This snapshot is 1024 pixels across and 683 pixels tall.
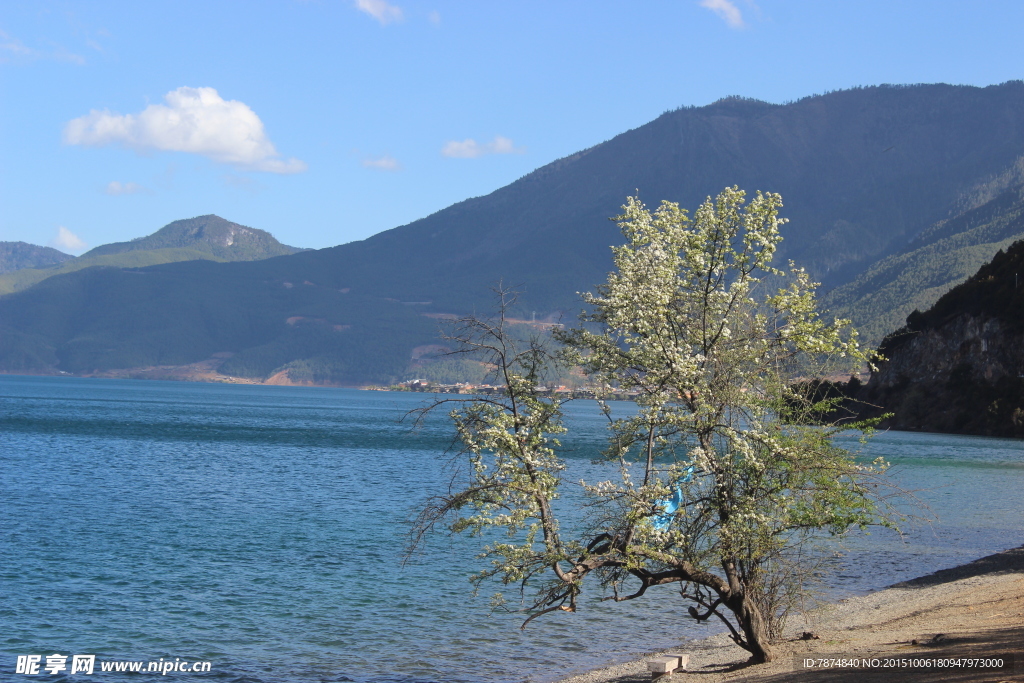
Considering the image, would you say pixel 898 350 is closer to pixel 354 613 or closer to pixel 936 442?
pixel 936 442

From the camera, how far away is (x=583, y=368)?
12.9 metres

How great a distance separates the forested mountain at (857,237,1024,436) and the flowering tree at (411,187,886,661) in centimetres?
7595

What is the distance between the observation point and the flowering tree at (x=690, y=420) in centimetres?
1209

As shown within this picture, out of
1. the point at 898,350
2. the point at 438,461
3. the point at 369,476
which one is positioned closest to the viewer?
the point at 369,476

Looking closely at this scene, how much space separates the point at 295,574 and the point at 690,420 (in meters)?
16.1

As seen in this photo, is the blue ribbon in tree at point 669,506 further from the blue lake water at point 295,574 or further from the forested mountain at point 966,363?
the forested mountain at point 966,363

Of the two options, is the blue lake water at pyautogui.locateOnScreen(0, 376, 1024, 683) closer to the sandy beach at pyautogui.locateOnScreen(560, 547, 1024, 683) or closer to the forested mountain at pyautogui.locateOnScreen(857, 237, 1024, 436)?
the sandy beach at pyautogui.locateOnScreen(560, 547, 1024, 683)

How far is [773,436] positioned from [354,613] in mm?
11947

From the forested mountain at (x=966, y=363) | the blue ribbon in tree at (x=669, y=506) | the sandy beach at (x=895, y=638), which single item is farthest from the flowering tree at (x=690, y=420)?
the forested mountain at (x=966, y=363)

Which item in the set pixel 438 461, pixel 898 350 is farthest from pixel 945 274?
pixel 438 461

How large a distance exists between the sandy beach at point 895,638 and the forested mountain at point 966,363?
221 feet

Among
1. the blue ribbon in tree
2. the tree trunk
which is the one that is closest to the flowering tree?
the blue ribbon in tree

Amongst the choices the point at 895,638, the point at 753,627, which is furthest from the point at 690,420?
the point at 895,638

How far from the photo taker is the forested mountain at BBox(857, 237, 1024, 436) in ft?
290
